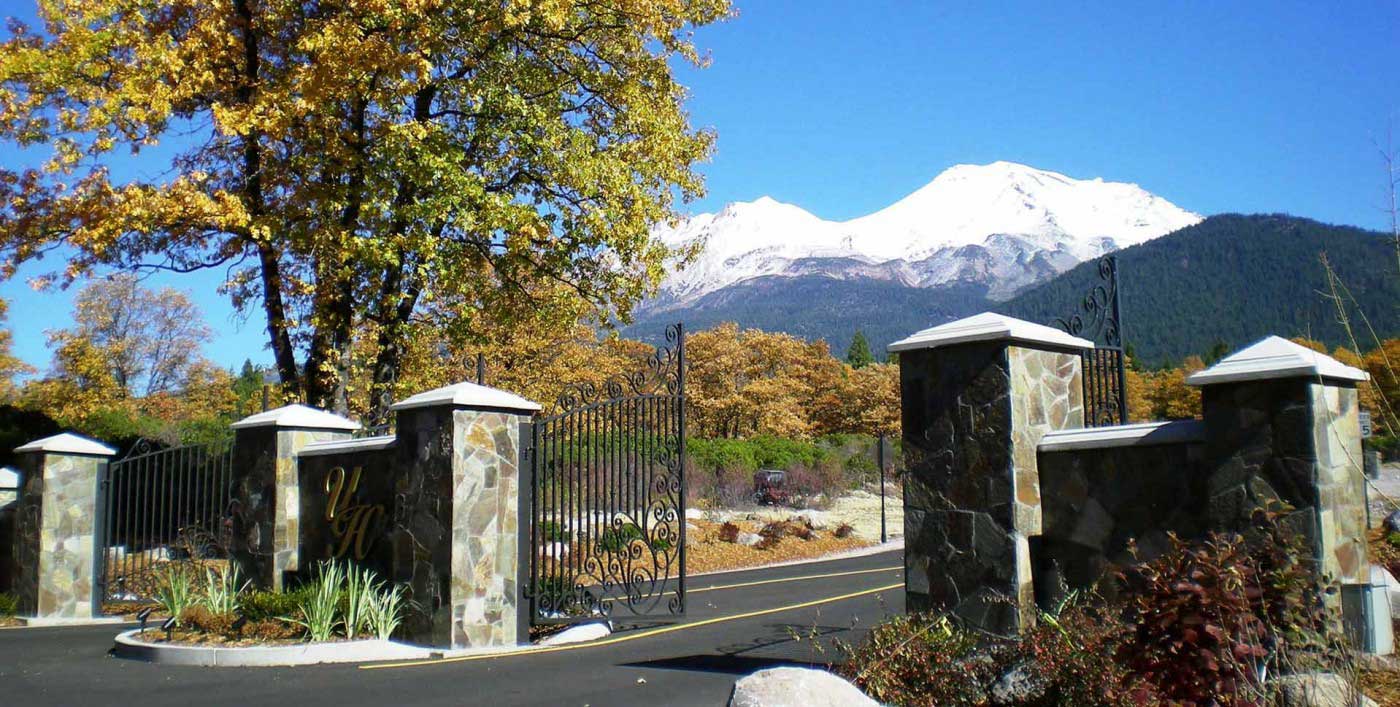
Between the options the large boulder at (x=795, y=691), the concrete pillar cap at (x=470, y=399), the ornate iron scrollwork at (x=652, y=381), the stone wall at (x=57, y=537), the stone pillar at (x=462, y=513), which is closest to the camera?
the large boulder at (x=795, y=691)

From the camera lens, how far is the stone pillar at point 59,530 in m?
15.0

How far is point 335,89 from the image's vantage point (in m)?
15.3

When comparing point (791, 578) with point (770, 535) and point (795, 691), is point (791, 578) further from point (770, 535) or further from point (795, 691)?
point (795, 691)

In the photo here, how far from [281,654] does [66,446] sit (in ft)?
24.1

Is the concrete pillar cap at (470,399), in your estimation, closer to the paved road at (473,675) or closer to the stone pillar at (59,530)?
the paved road at (473,675)

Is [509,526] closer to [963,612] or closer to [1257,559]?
[963,612]

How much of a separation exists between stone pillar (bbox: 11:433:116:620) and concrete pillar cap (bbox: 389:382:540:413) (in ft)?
23.5

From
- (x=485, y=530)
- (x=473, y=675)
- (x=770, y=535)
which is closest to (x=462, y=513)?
(x=485, y=530)

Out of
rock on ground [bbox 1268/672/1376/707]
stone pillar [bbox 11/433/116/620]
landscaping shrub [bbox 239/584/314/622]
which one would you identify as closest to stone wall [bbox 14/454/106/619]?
stone pillar [bbox 11/433/116/620]

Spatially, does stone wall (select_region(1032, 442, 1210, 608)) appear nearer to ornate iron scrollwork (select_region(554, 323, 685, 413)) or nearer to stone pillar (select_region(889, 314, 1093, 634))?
stone pillar (select_region(889, 314, 1093, 634))

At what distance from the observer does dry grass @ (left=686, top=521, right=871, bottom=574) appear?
72.1 ft

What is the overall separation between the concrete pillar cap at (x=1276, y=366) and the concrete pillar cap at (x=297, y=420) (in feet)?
33.3

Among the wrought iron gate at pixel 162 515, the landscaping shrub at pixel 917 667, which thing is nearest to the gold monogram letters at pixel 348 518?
the wrought iron gate at pixel 162 515

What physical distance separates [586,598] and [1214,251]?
14951 cm
